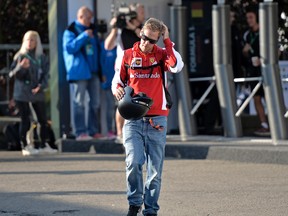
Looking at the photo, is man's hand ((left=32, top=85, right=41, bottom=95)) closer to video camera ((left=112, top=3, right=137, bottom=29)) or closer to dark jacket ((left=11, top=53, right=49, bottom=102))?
dark jacket ((left=11, top=53, right=49, bottom=102))

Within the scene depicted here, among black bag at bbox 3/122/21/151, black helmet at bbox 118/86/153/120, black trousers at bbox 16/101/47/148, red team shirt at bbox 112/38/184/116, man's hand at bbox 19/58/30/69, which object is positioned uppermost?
man's hand at bbox 19/58/30/69

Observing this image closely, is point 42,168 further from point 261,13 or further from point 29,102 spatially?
point 261,13

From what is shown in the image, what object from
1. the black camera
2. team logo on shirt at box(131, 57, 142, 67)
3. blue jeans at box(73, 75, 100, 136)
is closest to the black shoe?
team logo on shirt at box(131, 57, 142, 67)

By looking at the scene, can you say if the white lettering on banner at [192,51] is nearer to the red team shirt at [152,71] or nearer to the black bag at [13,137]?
the black bag at [13,137]

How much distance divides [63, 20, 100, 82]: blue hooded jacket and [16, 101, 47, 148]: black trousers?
25.5 inches

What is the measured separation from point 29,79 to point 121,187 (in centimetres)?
480

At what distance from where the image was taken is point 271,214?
9086 millimetres

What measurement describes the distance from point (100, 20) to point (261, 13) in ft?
10.7

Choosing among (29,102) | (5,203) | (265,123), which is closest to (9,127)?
(29,102)

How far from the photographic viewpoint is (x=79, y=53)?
15820 millimetres

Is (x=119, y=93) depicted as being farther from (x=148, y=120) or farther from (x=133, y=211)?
(x=133, y=211)

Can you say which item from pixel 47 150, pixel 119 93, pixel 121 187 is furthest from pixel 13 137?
pixel 119 93

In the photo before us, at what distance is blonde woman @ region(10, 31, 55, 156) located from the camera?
1551cm

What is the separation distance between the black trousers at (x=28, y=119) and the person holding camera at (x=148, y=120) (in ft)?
22.7
